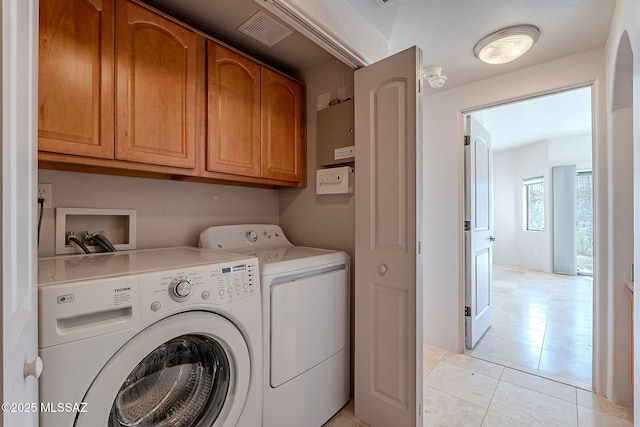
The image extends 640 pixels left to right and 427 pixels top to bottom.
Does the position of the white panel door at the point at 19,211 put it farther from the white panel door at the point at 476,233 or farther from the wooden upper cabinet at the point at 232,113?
the white panel door at the point at 476,233

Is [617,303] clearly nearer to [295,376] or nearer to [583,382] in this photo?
[583,382]

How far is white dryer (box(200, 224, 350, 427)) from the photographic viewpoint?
1.29 meters

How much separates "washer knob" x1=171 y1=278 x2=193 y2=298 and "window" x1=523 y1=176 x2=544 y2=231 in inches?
260

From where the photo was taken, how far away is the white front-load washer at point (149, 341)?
2.47ft

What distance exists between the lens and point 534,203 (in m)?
A: 5.68

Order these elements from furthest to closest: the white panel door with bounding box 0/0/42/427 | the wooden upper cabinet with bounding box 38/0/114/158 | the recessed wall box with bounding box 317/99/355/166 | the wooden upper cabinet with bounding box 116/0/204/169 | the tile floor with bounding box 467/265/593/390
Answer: the tile floor with bounding box 467/265/593/390 < the recessed wall box with bounding box 317/99/355/166 < the wooden upper cabinet with bounding box 116/0/204/169 < the wooden upper cabinet with bounding box 38/0/114/158 < the white panel door with bounding box 0/0/42/427

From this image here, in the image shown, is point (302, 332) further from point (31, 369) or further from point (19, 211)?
point (19, 211)

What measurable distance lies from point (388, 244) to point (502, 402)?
1304mm

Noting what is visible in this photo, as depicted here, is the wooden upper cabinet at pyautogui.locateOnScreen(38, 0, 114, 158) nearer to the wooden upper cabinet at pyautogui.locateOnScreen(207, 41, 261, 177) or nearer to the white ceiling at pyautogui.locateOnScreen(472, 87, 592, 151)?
the wooden upper cabinet at pyautogui.locateOnScreen(207, 41, 261, 177)

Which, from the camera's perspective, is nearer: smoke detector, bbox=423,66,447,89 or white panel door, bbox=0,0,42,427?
white panel door, bbox=0,0,42,427

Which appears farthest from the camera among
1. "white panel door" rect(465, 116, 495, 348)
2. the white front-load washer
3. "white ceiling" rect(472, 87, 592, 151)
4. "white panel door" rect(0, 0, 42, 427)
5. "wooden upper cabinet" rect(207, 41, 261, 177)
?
"white ceiling" rect(472, 87, 592, 151)

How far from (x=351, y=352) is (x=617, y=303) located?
1.66 meters

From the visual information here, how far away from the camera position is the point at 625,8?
48.6 inches

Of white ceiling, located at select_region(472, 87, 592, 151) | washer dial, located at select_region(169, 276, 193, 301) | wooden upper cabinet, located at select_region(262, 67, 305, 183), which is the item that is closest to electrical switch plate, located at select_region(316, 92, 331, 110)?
wooden upper cabinet, located at select_region(262, 67, 305, 183)
